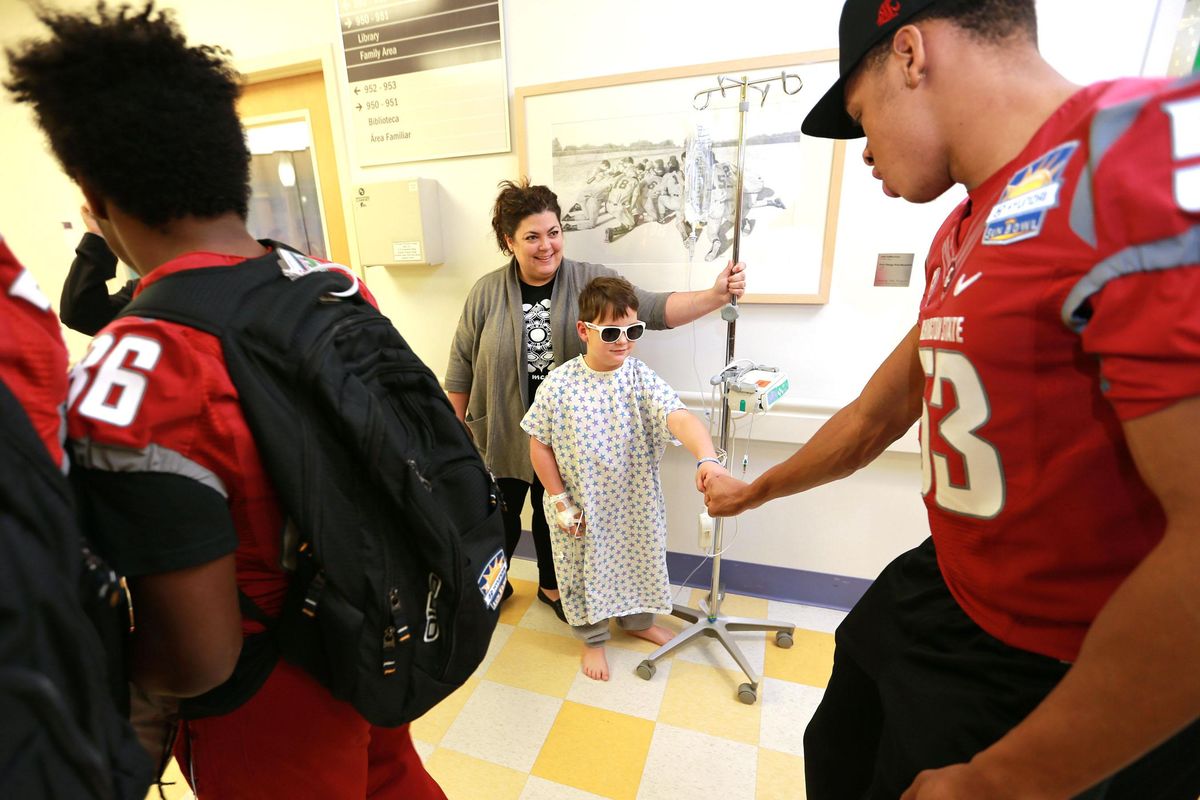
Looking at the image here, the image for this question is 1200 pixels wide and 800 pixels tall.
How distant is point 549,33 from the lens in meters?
1.83

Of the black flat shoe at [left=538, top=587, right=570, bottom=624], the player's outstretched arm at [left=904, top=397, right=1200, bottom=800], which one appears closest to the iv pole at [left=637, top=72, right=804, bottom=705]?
the black flat shoe at [left=538, top=587, right=570, bottom=624]

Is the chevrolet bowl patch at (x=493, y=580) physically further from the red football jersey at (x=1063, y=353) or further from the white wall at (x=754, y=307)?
the white wall at (x=754, y=307)

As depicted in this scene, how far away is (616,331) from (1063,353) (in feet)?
3.80

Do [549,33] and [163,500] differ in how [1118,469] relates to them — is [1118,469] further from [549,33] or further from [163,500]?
[549,33]

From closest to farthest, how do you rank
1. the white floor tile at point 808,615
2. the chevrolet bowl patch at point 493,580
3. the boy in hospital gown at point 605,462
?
the chevrolet bowl patch at point 493,580
the boy in hospital gown at point 605,462
the white floor tile at point 808,615

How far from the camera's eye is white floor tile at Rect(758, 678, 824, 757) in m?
1.55

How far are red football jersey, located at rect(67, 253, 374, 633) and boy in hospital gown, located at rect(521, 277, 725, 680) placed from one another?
3.57 ft

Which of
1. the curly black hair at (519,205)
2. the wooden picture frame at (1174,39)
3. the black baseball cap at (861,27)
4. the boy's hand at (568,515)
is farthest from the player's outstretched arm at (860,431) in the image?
the wooden picture frame at (1174,39)

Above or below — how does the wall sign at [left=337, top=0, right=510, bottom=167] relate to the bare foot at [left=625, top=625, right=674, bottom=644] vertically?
above

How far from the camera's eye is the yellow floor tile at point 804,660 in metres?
1.79

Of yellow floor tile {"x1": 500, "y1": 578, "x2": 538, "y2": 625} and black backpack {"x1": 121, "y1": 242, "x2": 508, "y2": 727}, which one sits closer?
black backpack {"x1": 121, "y1": 242, "x2": 508, "y2": 727}

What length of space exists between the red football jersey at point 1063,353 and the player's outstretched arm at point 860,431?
0.89 feet

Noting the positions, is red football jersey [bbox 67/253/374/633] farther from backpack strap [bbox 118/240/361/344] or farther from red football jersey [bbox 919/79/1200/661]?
red football jersey [bbox 919/79/1200/661]

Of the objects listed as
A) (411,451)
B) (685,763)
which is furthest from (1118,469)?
(685,763)
